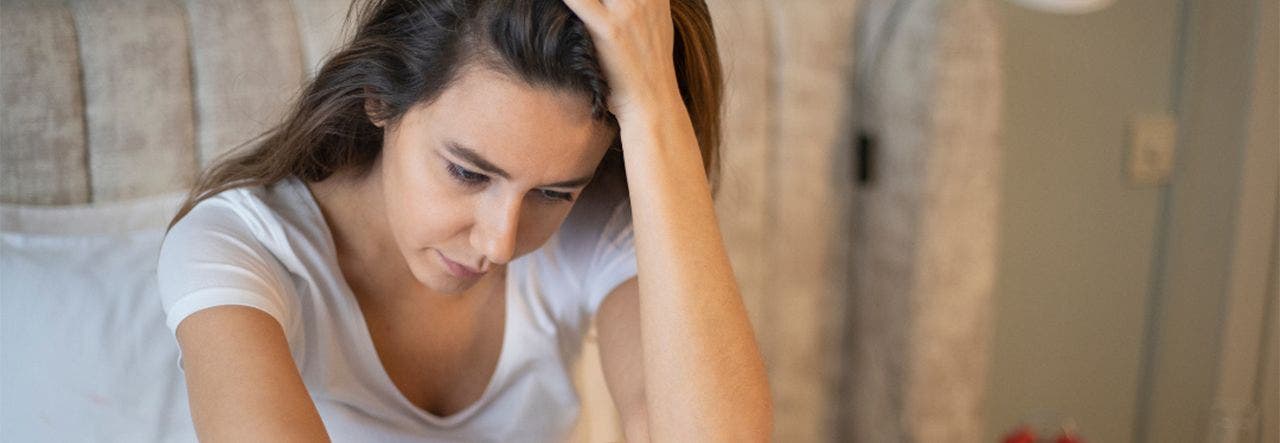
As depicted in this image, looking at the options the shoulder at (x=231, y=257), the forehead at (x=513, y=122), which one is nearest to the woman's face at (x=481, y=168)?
the forehead at (x=513, y=122)

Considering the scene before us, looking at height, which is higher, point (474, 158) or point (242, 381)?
point (474, 158)

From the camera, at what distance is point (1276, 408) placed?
59.4 inches

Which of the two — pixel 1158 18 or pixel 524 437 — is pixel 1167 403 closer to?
pixel 1158 18

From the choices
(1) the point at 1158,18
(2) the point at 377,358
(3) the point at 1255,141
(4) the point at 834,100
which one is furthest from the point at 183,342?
(1) the point at 1158,18

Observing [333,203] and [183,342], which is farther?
[333,203]

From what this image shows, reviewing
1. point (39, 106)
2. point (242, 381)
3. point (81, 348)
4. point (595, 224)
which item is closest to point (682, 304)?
point (595, 224)

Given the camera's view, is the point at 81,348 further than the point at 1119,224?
No

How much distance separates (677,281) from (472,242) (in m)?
0.19

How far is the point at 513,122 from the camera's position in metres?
0.88

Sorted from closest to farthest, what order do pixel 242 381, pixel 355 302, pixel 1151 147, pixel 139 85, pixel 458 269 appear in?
pixel 242 381 < pixel 458 269 < pixel 355 302 < pixel 139 85 < pixel 1151 147

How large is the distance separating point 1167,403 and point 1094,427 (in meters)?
0.12

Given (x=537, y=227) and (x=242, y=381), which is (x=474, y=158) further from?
(x=242, y=381)

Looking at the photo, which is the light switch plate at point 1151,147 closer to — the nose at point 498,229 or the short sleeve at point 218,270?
the nose at point 498,229

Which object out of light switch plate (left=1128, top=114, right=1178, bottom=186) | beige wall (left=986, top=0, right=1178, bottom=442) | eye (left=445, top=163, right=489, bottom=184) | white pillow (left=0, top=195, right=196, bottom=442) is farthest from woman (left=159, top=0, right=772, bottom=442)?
light switch plate (left=1128, top=114, right=1178, bottom=186)
